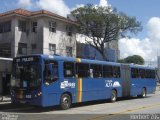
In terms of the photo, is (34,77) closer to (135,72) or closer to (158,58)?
(135,72)

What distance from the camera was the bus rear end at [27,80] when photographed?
58.6 ft

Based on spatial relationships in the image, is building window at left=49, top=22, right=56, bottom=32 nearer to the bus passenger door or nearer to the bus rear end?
the bus passenger door

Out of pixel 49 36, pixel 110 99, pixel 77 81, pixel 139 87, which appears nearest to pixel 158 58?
pixel 49 36

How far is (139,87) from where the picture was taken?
2984 cm

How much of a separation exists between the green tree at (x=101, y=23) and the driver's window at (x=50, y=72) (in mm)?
26331

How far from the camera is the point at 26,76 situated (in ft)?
60.4

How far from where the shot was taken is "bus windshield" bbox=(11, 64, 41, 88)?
18000 millimetres

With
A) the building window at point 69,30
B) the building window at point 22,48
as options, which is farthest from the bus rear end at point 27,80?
the building window at point 69,30

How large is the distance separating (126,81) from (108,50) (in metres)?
24.9

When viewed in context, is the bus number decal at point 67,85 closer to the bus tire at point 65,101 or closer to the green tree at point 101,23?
the bus tire at point 65,101

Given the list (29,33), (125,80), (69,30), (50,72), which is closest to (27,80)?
(50,72)

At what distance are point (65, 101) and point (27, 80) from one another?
99.3 inches

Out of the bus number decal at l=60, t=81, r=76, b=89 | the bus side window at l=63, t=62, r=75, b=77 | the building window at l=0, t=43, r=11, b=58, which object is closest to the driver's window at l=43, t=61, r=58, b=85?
the bus number decal at l=60, t=81, r=76, b=89

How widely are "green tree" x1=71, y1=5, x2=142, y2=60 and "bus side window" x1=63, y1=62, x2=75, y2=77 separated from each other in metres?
24.8
